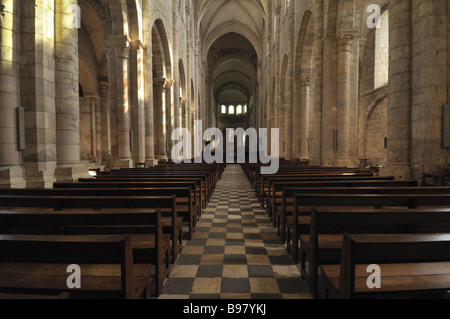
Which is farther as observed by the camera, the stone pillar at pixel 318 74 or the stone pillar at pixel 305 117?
the stone pillar at pixel 305 117

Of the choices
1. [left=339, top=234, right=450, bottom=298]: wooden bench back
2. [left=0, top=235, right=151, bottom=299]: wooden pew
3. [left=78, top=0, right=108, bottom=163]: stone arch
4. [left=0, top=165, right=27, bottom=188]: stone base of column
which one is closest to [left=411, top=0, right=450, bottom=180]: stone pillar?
[left=339, top=234, right=450, bottom=298]: wooden bench back

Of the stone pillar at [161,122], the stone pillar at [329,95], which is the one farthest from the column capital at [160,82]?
the stone pillar at [329,95]

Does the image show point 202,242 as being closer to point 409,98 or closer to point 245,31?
point 409,98

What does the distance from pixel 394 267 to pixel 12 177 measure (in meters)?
6.13

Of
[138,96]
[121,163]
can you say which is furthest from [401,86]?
[121,163]

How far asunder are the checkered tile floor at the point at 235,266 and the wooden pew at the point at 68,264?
901mm

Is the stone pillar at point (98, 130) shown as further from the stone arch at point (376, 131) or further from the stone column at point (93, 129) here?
the stone arch at point (376, 131)

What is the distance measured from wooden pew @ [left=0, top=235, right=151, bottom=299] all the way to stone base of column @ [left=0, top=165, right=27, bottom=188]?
383 cm

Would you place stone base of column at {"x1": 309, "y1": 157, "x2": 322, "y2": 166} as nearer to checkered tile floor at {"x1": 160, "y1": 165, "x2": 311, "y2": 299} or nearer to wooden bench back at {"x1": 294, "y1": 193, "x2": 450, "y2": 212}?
checkered tile floor at {"x1": 160, "y1": 165, "x2": 311, "y2": 299}

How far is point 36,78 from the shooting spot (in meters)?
5.52

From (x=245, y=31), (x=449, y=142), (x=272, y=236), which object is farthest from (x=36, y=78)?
(x=245, y=31)

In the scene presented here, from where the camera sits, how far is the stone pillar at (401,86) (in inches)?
233

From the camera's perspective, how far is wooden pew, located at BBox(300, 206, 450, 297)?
2152 millimetres
